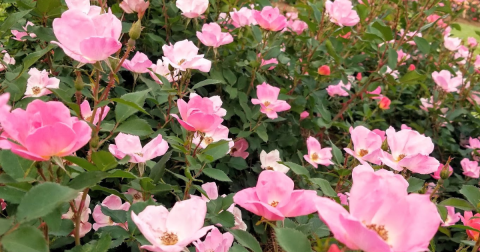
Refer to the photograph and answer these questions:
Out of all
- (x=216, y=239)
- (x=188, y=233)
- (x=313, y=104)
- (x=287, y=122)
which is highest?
(x=188, y=233)

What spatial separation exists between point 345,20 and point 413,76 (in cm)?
39

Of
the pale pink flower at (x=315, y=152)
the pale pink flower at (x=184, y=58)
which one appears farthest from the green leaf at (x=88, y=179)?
the pale pink flower at (x=315, y=152)

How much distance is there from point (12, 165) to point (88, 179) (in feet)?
0.46

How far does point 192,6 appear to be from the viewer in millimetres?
1376

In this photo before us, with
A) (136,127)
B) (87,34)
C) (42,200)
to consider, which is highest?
(87,34)

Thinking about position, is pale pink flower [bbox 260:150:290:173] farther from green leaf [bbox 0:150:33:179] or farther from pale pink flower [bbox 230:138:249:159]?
green leaf [bbox 0:150:33:179]

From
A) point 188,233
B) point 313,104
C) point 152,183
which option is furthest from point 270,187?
point 313,104

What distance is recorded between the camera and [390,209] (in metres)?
0.49

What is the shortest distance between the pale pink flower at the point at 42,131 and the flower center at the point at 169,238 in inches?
8.5

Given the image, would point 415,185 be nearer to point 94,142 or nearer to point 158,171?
point 158,171

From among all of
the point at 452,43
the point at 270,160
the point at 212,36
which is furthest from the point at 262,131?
the point at 452,43

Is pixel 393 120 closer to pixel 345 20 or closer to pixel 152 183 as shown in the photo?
pixel 345 20

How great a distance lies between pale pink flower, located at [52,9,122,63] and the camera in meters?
0.60

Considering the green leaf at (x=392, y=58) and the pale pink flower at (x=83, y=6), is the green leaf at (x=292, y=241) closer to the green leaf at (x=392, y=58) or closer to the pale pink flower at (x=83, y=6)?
the pale pink flower at (x=83, y=6)
